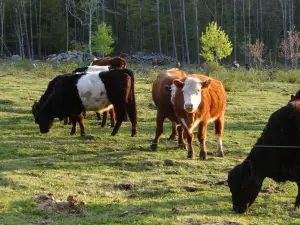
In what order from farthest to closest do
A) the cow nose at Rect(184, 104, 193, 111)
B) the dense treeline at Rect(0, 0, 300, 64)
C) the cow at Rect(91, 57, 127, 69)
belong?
the dense treeline at Rect(0, 0, 300, 64)
the cow at Rect(91, 57, 127, 69)
the cow nose at Rect(184, 104, 193, 111)

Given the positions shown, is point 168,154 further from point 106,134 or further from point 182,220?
point 182,220

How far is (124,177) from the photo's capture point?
26.5ft

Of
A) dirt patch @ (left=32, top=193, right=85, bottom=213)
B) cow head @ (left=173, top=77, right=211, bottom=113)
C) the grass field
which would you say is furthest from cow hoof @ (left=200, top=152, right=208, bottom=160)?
dirt patch @ (left=32, top=193, right=85, bottom=213)

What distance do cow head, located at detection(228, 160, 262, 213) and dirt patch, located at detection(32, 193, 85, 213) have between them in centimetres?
192

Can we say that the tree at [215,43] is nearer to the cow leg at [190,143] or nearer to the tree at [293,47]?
the tree at [293,47]

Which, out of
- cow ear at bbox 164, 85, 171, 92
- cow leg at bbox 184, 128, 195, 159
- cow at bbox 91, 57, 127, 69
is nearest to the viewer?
cow leg at bbox 184, 128, 195, 159

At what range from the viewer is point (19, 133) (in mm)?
11672

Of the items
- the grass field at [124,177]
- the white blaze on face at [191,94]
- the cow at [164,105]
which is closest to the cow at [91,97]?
the grass field at [124,177]

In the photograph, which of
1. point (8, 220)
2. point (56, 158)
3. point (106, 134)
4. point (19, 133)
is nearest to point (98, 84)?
point (106, 134)

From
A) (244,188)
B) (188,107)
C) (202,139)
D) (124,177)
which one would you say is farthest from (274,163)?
(202,139)

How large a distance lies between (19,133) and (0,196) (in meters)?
5.21

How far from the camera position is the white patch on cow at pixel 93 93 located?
11.7 m

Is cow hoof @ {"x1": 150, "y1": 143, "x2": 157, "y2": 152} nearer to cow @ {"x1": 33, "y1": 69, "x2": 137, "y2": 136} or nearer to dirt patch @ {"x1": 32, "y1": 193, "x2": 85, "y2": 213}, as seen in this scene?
cow @ {"x1": 33, "y1": 69, "x2": 137, "y2": 136}

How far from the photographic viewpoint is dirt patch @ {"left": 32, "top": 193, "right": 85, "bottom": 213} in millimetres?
6125
